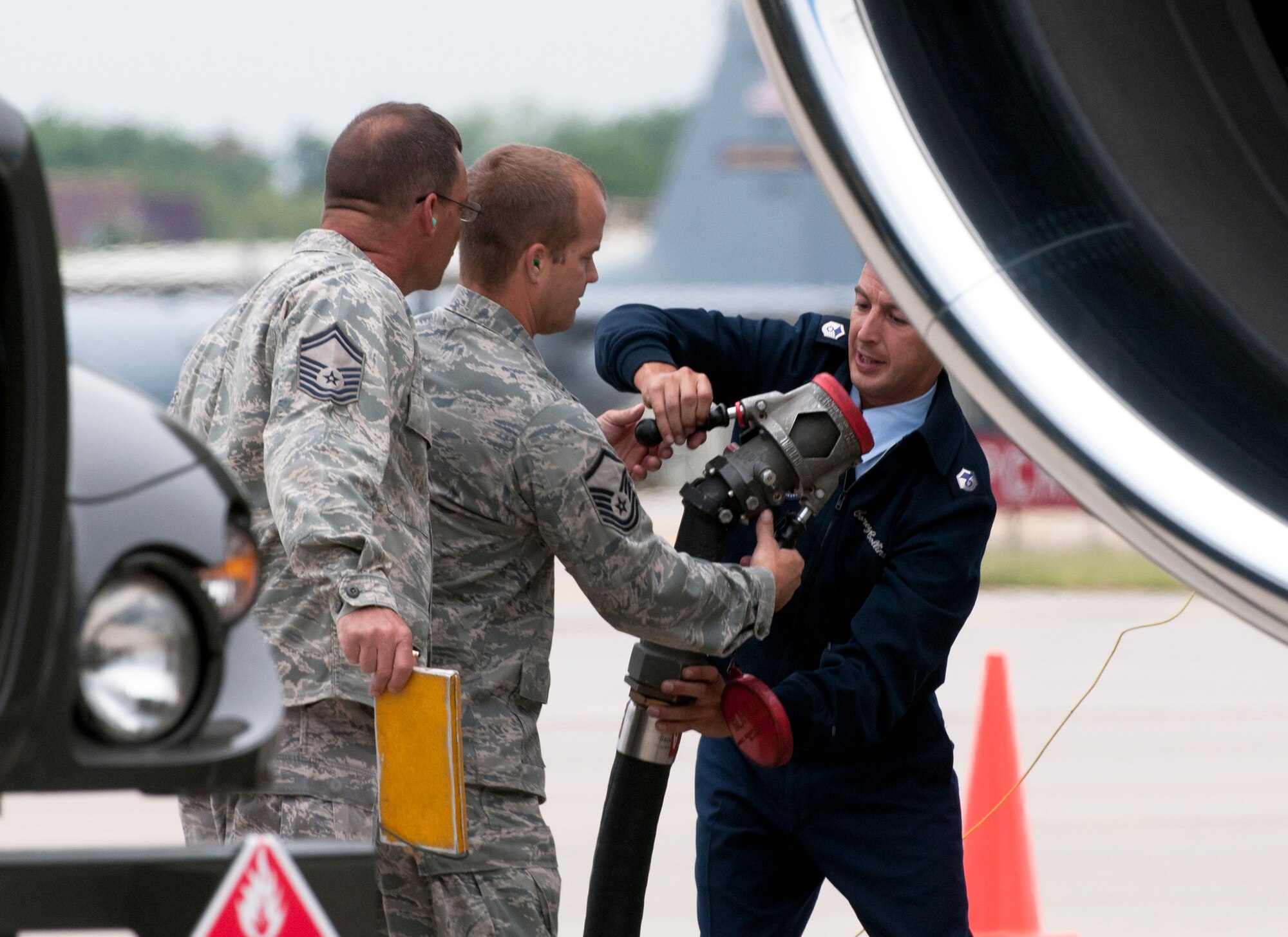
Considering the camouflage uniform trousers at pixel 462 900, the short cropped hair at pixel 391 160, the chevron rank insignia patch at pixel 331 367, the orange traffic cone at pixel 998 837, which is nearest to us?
the chevron rank insignia patch at pixel 331 367

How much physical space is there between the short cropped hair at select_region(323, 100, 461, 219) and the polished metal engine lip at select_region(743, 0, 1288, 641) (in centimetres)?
118

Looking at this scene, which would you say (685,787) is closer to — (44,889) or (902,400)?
(902,400)

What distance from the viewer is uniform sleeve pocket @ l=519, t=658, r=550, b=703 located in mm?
2768

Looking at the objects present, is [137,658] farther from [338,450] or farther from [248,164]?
[248,164]

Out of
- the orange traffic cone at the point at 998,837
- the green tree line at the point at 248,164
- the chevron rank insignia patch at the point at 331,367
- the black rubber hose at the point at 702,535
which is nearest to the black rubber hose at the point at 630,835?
the black rubber hose at the point at 702,535

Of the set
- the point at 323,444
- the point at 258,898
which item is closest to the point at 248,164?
the point at 323,444

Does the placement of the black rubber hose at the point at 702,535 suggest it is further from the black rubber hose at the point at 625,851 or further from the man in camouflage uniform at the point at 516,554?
the black rubber hose at the point at 625,851

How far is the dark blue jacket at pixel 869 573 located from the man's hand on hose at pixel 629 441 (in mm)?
97

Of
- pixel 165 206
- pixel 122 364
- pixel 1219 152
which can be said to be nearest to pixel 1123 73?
pixel 1219 152

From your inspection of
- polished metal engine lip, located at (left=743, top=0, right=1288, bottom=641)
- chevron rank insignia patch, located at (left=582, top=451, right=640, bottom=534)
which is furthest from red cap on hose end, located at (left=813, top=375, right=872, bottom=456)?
polished metal engine lip, located at (left=743, top=0, right=1288, bottom=641)

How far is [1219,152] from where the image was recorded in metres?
1.86

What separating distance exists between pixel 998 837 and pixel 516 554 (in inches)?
87.3

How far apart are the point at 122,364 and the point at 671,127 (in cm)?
2713

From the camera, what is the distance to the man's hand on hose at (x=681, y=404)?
2.91 m
